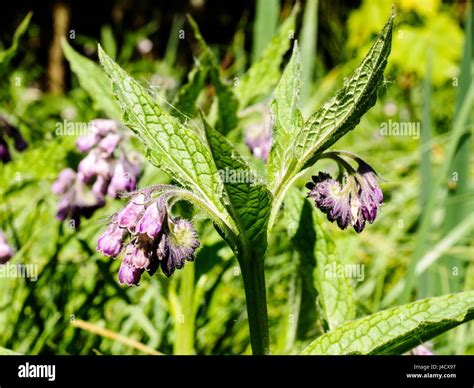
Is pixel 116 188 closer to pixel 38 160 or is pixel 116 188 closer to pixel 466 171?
pixel 38 160

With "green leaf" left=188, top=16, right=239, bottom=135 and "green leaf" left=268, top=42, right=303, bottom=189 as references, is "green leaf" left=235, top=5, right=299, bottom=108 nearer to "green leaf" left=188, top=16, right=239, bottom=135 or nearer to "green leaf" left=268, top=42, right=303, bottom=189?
"green leaf" left=188, top=16, right=239, bottom=135

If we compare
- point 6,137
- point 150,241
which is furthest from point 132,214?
point 6,137

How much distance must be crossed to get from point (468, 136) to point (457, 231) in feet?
0.92

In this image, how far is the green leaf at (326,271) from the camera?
1.25 m

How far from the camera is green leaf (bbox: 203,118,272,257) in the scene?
93cm

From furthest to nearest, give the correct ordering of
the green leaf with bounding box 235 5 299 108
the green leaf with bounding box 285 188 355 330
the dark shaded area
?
the dark shaded area
the green leaf with bounding box 235 5 299 108
the green leaf with bounding box 285 188 355 330

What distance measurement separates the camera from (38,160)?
1738 millimetres

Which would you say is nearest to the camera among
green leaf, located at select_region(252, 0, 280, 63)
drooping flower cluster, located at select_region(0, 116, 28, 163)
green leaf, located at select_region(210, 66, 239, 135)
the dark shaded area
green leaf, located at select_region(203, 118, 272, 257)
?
green leaf, located at select_region(203, 118, 272, 257)

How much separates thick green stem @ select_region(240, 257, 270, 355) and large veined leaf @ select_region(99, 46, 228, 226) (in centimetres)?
8

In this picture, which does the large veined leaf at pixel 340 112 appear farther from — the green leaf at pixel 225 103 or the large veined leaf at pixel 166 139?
the green leaf at pixel 225 103

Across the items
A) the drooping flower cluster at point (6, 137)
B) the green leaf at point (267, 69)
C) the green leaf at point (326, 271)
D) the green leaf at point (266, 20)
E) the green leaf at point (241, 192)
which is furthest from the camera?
the green leaf at point (266, 20)

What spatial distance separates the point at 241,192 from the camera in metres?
0.96

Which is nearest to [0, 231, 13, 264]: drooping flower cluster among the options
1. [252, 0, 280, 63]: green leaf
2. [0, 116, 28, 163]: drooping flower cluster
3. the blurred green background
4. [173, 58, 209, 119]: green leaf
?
the blurred green background

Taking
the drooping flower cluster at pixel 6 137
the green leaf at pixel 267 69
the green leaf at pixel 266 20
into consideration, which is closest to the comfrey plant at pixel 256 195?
the green leaf at pixel 267 69
